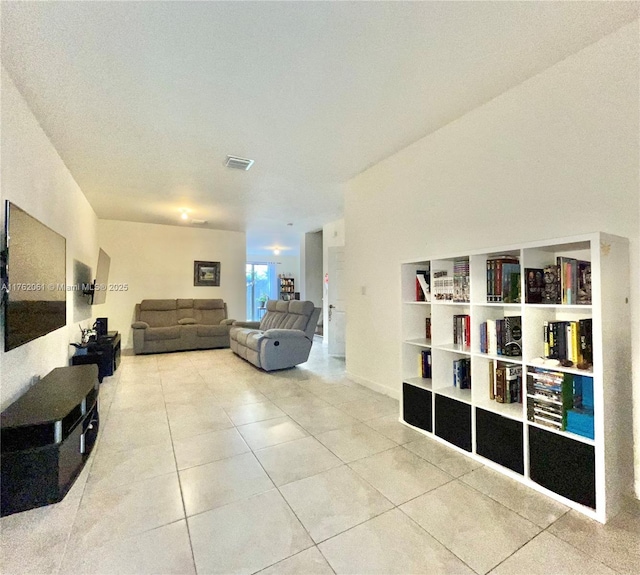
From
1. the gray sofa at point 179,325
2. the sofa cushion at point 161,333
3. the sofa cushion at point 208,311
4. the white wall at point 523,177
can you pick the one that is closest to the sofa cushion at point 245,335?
the gray sofa at point 179,325

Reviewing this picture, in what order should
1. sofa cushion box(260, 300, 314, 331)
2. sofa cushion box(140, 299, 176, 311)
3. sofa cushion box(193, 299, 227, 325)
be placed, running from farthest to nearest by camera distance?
sofa cushion box(193, 299, 227, 325) → sofa cushion box(140, 299, 176, 311) → sofa cushion box(260, 300, 314, 331)

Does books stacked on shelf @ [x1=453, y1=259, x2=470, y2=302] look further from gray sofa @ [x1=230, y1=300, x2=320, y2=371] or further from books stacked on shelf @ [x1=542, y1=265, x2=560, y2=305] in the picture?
gray sofa @ [x1=230, y1=300, x2=320, y2=371]

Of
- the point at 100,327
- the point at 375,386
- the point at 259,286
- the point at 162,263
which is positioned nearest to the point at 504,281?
the point at 375,386

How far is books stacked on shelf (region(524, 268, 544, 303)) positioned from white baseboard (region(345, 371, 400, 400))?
173 centimetres

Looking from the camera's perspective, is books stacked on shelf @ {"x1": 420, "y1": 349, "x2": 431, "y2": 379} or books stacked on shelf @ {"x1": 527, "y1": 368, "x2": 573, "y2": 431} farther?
books stacked on shelf @ {"x1": 420, "y1": 349, "x2": 431, "y2": 379}

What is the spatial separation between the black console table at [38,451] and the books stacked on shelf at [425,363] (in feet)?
8.05

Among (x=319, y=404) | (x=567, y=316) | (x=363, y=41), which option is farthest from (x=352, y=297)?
(x=363, y=41)

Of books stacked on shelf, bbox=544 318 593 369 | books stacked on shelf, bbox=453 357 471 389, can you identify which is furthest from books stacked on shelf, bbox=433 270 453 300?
books stacked on shelf, bbox=544 318 593 369

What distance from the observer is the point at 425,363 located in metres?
2.66

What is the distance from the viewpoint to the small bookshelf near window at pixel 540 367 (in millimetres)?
1564

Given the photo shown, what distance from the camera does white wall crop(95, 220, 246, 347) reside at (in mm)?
6164

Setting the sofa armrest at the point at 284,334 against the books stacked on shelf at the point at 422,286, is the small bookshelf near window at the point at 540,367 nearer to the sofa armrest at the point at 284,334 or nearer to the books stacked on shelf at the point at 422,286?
the books stacked on shelf at the point at 422,286

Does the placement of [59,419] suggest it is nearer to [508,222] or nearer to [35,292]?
[35,292]

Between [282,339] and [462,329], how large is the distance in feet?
8.51
